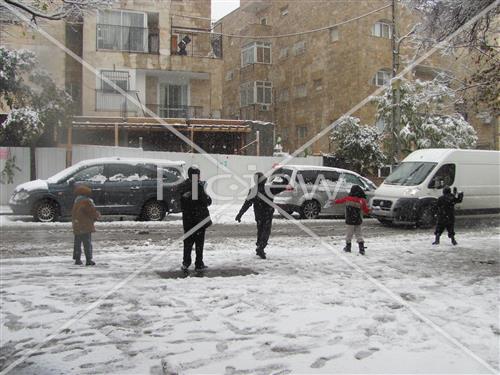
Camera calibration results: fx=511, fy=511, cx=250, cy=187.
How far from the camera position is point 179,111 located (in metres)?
27.1

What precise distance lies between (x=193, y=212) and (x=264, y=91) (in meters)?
28.5

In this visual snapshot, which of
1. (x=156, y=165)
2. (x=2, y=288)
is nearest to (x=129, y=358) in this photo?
(x=2, y=288)

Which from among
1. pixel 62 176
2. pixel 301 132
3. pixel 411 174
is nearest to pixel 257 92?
pixel 301 132

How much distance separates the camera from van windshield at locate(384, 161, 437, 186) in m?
15.1

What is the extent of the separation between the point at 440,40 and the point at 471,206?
8.13m

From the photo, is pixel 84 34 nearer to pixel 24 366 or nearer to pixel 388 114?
pixel 388 114

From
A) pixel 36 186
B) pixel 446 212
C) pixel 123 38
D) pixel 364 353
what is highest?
pixel 123 38

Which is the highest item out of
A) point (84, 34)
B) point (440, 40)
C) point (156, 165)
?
point (84, 34)

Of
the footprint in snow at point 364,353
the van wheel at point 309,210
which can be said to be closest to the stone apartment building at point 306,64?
the van wheel at point 309,210

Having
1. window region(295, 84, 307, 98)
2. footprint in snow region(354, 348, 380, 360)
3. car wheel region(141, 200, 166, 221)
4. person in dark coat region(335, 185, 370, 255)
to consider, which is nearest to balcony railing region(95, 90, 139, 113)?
car wheel region(141, 200, 166, 221)

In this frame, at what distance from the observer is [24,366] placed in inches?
173

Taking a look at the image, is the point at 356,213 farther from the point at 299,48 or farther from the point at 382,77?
the point at 299,48

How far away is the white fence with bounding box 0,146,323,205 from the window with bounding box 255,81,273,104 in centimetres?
1176

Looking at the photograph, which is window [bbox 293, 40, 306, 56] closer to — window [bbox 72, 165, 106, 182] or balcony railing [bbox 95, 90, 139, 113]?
balcony railing [bbox 95, 90, 139, 113]
